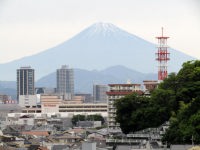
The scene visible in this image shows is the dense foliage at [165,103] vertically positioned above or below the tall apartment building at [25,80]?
below

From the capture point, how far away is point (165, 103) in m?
39.3

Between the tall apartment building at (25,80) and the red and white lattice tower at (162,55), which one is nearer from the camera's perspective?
the red and white lattice tower at (162,55)

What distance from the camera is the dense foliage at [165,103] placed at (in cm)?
3661

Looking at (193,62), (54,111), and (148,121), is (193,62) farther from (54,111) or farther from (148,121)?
(54,111)

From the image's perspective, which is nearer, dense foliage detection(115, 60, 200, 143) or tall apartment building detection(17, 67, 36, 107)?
dense foliage detection(115, 60, 200, 143)

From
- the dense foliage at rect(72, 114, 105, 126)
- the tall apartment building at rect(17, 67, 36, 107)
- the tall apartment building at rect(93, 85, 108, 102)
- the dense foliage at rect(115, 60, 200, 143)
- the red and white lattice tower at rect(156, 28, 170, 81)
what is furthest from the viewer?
the tall apartment building at rect(93, 85, 108, 102)

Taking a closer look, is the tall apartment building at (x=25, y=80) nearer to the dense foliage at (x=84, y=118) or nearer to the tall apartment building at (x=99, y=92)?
the tall apartment building at (x=99, y=92)

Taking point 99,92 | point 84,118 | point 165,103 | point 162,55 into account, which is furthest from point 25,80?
point 165,103

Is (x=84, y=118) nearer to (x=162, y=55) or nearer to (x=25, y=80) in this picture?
(x=162, y=55)

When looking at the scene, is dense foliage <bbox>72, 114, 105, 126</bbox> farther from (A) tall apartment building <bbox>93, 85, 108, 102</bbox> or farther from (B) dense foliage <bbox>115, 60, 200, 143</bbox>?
(A) tall apartment building <bbox>93, 85, 108, 102</bbox>

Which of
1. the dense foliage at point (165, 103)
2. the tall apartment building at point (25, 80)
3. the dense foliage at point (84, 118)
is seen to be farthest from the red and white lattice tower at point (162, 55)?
the tall apartment building at point (25, 80)

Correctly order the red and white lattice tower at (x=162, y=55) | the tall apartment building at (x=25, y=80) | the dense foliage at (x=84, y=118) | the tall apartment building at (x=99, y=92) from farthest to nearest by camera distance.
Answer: the tall apartment building at (x=99, y=92), the tall apartment building at (x=25, y=80), the dense foliage at (x=84, y=118), the red and white lattice tower at (x=162, y=55)

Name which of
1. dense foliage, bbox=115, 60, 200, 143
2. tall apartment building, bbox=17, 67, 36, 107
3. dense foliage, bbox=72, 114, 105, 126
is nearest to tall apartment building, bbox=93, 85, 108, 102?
tall apartment building, bbox=17, 67, 36, 107

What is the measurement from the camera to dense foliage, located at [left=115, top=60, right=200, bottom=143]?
36.6 meters
